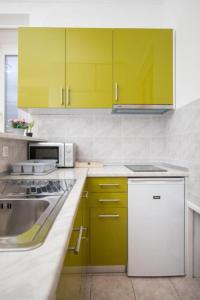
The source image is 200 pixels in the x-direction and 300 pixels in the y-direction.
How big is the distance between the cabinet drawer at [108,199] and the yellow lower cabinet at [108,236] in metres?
0.04

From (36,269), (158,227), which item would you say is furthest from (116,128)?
(36,269)

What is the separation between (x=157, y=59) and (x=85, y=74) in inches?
28.7

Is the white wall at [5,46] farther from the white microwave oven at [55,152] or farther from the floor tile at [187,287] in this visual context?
the floor tile at [187,287]

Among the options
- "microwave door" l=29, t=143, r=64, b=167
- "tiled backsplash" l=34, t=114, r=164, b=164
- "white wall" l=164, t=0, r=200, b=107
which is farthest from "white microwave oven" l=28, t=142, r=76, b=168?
"white wall" l=164, t=0, r=200, b=107

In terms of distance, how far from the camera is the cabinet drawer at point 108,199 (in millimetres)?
1844

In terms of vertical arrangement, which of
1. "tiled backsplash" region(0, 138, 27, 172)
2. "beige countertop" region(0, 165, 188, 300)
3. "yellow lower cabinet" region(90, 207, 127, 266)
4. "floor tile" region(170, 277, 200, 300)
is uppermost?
"tiled backsplash" region(0, 138, 27, 172)

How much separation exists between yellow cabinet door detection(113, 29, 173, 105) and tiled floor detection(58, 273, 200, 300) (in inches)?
62.4

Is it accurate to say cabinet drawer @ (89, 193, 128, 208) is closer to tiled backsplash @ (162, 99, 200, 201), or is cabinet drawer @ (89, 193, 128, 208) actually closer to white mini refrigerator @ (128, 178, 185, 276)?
white mini refrigerator @ (128, 178, 185, 276)

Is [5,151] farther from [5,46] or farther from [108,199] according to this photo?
[5,46]

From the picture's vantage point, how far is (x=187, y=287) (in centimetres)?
169

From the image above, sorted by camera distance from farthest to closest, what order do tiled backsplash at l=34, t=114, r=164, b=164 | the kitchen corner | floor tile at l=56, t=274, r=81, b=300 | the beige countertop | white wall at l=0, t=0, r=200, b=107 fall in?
tiled backsplash at l=34, t=114, r=164, b=164 < white wall at l=0, t=0, r=200, b=107 < the kitchen corner < floor tile at l=56, t=274, r=81, b=300 < the beige countertop

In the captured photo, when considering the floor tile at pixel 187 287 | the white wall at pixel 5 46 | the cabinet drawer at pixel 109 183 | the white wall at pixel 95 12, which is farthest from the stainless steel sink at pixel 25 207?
the white wall at pixel 95 12

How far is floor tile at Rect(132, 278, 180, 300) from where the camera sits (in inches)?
61.9

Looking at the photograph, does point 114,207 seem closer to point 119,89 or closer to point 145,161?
point 145,161
